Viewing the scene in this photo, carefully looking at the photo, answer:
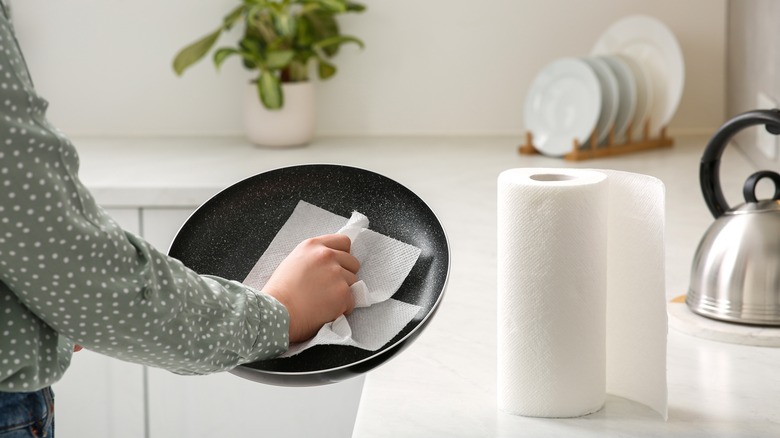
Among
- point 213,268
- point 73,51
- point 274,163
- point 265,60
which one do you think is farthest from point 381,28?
point 213,268

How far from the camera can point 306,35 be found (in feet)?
7.43

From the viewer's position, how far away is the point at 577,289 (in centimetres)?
84

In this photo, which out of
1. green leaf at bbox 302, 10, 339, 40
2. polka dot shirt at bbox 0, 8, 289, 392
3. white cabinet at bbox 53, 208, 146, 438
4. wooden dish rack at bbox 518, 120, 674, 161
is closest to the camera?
polka dot shirt at bbox 0, 8, 289, 392

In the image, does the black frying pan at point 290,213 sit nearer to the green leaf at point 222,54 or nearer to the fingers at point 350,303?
the fingers at point 350,303

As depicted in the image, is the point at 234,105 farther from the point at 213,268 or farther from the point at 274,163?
the point at 213,268

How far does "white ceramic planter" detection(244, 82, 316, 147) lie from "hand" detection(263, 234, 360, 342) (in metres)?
1.39

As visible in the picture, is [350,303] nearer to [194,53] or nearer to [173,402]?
[173,402]

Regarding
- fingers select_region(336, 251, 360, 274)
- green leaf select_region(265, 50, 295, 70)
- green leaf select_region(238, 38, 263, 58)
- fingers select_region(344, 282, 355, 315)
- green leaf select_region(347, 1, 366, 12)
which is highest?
green leaf select_region(347, 1, 366, 12)

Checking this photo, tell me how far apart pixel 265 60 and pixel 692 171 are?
98 centimetres

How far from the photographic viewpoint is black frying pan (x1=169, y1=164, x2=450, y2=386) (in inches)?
34.7

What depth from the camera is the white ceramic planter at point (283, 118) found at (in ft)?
7.36

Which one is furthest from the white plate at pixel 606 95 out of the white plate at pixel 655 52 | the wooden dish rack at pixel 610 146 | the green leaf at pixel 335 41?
the green leaf at pixel 335 41

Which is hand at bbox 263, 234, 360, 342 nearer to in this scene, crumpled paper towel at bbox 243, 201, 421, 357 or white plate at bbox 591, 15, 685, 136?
crumpled paper towel at bbox 243, 201, 421, 357

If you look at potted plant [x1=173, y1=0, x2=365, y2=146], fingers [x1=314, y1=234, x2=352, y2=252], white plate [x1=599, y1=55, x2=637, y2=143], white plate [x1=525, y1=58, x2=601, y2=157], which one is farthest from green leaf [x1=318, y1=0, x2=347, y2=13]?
fingers [x1=314, y1=234, x2=352, y2=252]
